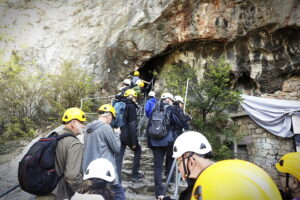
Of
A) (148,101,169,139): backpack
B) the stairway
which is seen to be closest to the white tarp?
the stairway

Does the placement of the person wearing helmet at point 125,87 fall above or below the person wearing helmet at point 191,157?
above

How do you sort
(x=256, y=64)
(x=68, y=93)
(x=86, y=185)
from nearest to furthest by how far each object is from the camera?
(x=86, y=185)
(x=256, y=64)
(x=68, y=93)

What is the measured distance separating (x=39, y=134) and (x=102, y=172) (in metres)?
8.10

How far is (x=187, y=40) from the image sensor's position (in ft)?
30.8

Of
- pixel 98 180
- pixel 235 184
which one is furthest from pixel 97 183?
pixel 235 184

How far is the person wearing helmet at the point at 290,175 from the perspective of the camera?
5.68 ft

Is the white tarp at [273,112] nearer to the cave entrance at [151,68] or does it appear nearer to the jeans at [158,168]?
the jeans at [158,168]

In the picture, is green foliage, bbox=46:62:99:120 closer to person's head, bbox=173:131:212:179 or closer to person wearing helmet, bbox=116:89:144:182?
person wearing helmet, bbox=116:89:144:182

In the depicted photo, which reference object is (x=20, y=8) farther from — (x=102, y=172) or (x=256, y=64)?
(x=102, y=172)

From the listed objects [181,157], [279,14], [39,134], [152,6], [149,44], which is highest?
[152,6]

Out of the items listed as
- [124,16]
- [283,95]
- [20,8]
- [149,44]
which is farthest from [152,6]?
[20,8]

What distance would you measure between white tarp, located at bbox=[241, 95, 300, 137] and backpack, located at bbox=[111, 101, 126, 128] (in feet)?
15.2

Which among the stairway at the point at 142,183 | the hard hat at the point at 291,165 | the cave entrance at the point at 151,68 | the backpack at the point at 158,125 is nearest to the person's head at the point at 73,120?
the backpack at the point at 158,125

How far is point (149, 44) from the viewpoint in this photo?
9.88m
